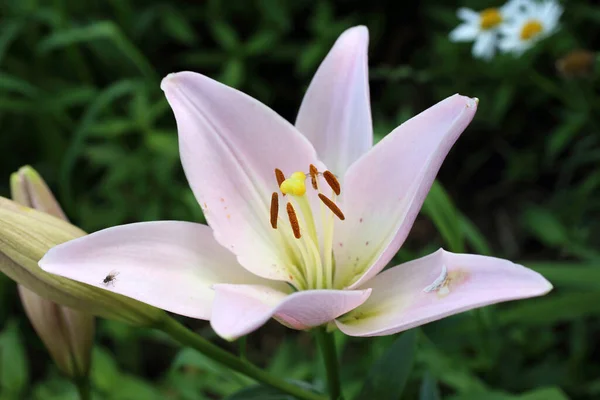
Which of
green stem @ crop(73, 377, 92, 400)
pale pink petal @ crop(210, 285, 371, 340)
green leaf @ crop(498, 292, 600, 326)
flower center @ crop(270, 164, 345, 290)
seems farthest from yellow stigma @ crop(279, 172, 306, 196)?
green leaf @ crop(498, 292, 600, 326)

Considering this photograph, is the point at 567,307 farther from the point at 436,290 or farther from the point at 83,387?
the point at 83,387

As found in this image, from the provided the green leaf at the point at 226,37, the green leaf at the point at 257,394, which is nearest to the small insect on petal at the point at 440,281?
the green leaf at the point at 257,394

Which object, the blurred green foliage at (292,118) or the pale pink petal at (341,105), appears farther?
the blurred green foliage at (292,118)

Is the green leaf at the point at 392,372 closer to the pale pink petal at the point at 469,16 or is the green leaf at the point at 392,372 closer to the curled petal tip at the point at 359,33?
the curled petal tip at the point at 359,33

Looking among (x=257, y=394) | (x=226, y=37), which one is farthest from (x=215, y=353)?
(x=226, y=37)

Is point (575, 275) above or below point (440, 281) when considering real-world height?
below

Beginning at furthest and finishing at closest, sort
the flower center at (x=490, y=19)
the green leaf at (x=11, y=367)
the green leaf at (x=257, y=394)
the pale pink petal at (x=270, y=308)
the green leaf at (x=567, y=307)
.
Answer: the flower center at (x=490, y=19) → the green leaf at (x=11, y=367) → the green leaf at (x=567, y=307) → the green leaf at (x=257, y=394) → the pale pink petal at (x=270, y=308)
